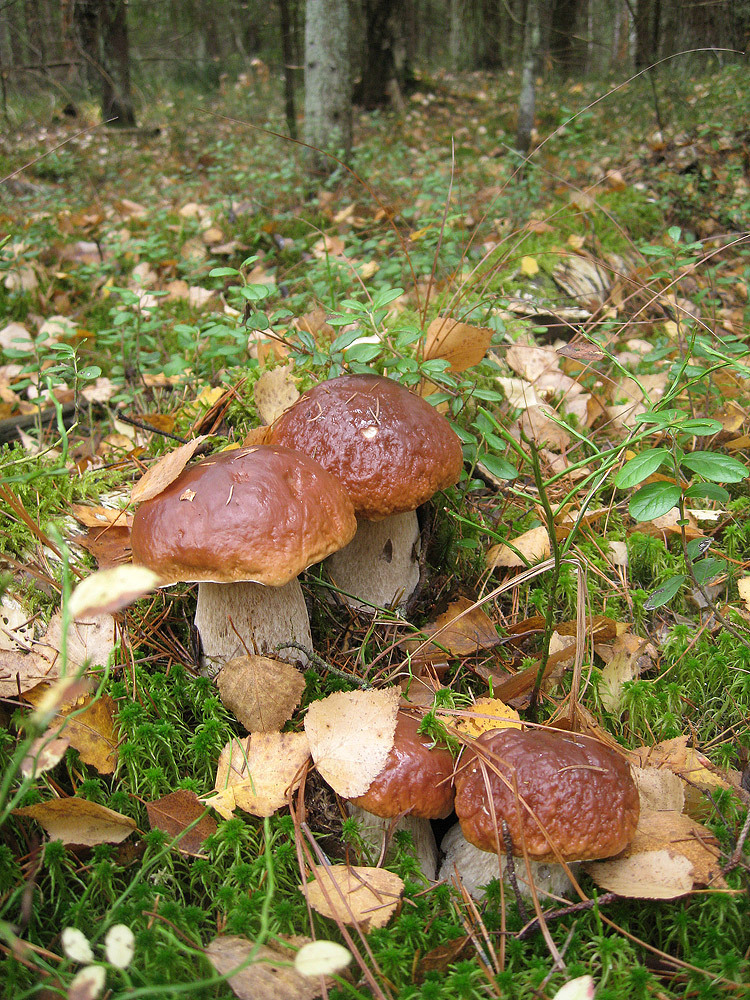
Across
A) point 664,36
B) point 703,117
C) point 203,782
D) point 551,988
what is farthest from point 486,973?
point 664,36

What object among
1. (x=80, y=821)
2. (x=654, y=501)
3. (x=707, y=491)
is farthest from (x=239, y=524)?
(x=707, y=491)

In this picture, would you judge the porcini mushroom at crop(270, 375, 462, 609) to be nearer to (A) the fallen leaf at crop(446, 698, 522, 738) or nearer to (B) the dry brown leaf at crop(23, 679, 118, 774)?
(A) the fallen leaf at crop(446, 698, 522, 738)

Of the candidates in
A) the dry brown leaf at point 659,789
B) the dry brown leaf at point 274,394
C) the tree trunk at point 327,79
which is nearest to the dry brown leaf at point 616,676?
the dry brown leaf at point 659,789

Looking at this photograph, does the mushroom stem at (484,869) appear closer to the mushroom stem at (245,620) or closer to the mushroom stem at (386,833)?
the mushroom stem at (386,833)

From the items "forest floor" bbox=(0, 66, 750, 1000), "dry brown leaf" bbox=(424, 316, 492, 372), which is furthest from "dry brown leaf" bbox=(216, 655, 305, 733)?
"dry brown leaf" bbox=(424, 316, 492, 372)

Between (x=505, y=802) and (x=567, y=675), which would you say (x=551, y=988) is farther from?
(x=567, y=675)

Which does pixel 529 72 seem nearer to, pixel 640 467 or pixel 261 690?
pixel 640 467
